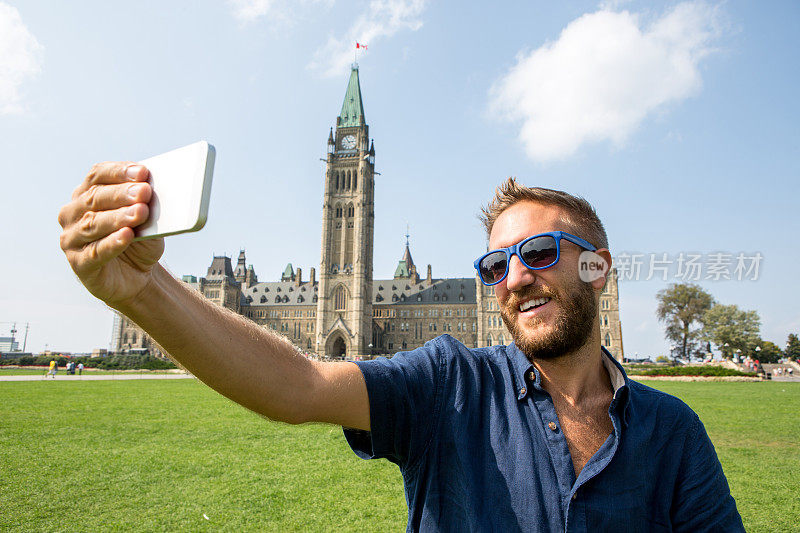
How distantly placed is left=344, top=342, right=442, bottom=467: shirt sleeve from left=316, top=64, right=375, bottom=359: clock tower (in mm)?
65583

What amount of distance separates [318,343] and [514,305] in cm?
6820

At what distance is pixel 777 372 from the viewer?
4547 centimetres

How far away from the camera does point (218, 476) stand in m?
6.59

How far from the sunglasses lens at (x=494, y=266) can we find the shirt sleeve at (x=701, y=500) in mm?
883

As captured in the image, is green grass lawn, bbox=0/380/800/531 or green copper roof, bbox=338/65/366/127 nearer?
green grass lawn, bbox=0/380/800/531

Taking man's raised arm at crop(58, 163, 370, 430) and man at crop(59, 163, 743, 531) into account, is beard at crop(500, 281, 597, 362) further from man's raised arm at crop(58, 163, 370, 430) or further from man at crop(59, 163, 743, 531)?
man's raised arm at crop(58, 163, 370, 430)

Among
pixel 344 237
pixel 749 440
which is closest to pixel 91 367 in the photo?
pixel 344 237

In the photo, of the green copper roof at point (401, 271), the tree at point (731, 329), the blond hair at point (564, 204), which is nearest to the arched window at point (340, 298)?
the green copper roof at point (401, 271)

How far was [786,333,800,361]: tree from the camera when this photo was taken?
62853mm

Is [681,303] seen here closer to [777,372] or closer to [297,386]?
[777,372]

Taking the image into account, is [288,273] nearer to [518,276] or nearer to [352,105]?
[352,105]

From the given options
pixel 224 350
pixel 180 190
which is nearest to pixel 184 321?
pixel 224 350

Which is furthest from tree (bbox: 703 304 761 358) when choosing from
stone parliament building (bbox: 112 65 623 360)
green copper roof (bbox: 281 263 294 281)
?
green copper roof (bbox: 281 263 294 281)

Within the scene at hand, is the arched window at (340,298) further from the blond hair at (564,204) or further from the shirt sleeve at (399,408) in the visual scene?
the shirt sleeve at (399,408)
